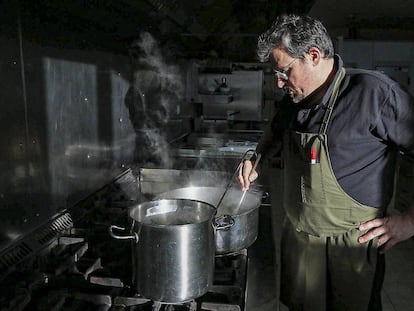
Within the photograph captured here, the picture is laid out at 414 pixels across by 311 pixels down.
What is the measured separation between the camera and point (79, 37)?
1.63m

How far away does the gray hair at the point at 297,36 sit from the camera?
3.81 feet

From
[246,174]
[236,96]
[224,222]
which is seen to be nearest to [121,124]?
[246,174]

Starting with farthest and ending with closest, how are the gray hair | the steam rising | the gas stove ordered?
the steam rising
the gray hair
the gas stove

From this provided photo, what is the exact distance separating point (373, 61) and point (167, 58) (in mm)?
3869

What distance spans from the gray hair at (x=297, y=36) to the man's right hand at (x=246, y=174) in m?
0.51

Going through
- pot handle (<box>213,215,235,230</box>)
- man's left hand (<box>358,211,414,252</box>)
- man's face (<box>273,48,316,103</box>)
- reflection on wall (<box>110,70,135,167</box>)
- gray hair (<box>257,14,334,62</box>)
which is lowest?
man's left hand (<box>358,211,414,252</box>)

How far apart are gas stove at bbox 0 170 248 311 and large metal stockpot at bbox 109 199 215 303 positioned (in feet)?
0.27

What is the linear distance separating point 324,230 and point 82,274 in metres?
0.76

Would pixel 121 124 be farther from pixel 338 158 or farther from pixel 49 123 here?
pixel 338 158

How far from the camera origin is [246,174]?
1.54 m

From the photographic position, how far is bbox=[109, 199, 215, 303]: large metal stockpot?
0.83m

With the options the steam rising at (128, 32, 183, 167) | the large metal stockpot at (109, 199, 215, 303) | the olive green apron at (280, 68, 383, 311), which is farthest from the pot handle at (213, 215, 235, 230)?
the steam rising at (128, 32, 183, 167)

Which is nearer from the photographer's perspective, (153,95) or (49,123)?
(49,123)

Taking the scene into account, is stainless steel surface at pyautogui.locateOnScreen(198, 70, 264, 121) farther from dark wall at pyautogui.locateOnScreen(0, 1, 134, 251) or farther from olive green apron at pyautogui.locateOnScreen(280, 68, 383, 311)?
olive green apron at pyautogui.locateOnScreen(280, 68, 383, 311)
